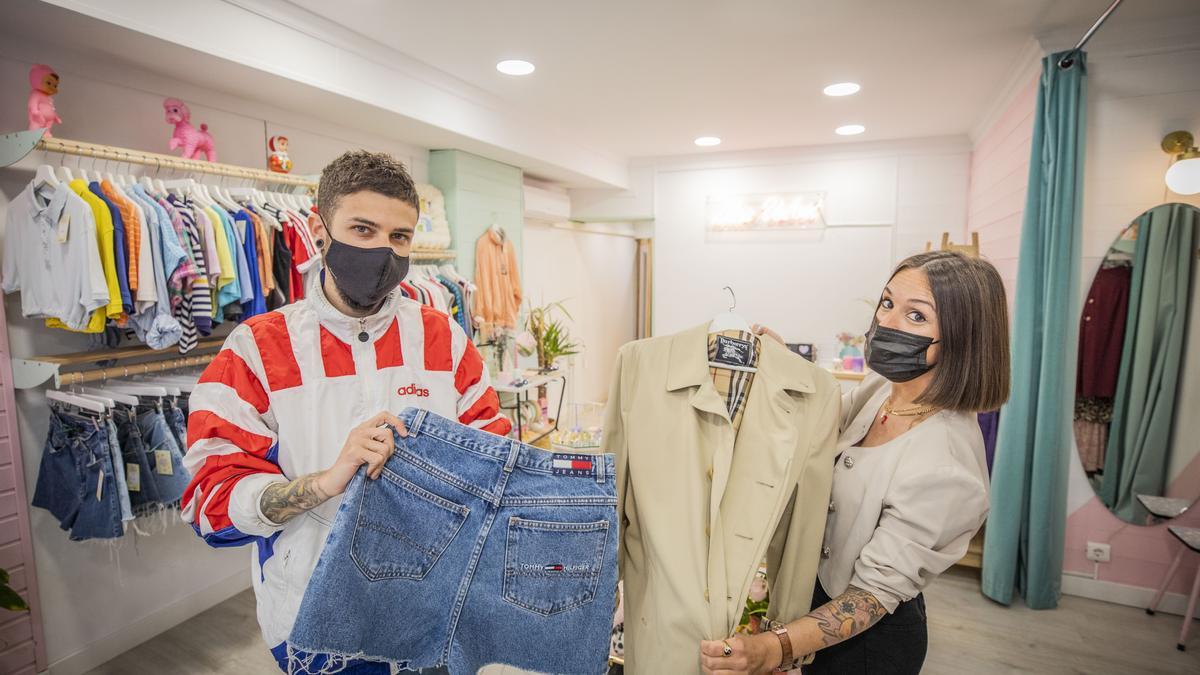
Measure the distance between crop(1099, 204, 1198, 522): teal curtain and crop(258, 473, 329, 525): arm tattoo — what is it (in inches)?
141

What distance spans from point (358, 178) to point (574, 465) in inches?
28.1

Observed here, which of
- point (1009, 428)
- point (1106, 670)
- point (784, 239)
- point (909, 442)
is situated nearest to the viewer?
point (909, 442)

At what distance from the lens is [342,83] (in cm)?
282

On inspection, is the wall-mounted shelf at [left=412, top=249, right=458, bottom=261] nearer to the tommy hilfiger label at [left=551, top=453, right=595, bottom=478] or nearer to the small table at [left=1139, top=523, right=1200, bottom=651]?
the tommy hilfiger label at [left=551, top=453, right=595, bottom=478]

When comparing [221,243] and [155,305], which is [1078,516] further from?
[155,305]

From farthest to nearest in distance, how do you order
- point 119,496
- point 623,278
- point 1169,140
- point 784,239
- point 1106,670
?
point 623,278 < point 784,239 < point 1169,140 < point 1106,670 < point 119,496

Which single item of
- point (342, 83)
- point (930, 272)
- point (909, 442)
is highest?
point (342, 83)

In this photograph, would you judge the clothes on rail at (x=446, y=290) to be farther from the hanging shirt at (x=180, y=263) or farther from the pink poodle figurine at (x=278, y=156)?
the hanging shirt at (x=180, y=263)

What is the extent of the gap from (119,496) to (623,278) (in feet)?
19.1

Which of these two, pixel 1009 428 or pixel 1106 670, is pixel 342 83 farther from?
pixel 1106 670

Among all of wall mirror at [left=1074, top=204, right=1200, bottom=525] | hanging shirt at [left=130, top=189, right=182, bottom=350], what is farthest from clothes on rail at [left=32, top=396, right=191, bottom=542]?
wall mirror at [left=1074, top=204, right=1200, bottom=525]

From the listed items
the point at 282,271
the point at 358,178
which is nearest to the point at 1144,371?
the point at 358,178

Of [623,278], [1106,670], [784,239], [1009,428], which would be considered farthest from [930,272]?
[623,278]

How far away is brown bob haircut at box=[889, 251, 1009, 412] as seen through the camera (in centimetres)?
122
